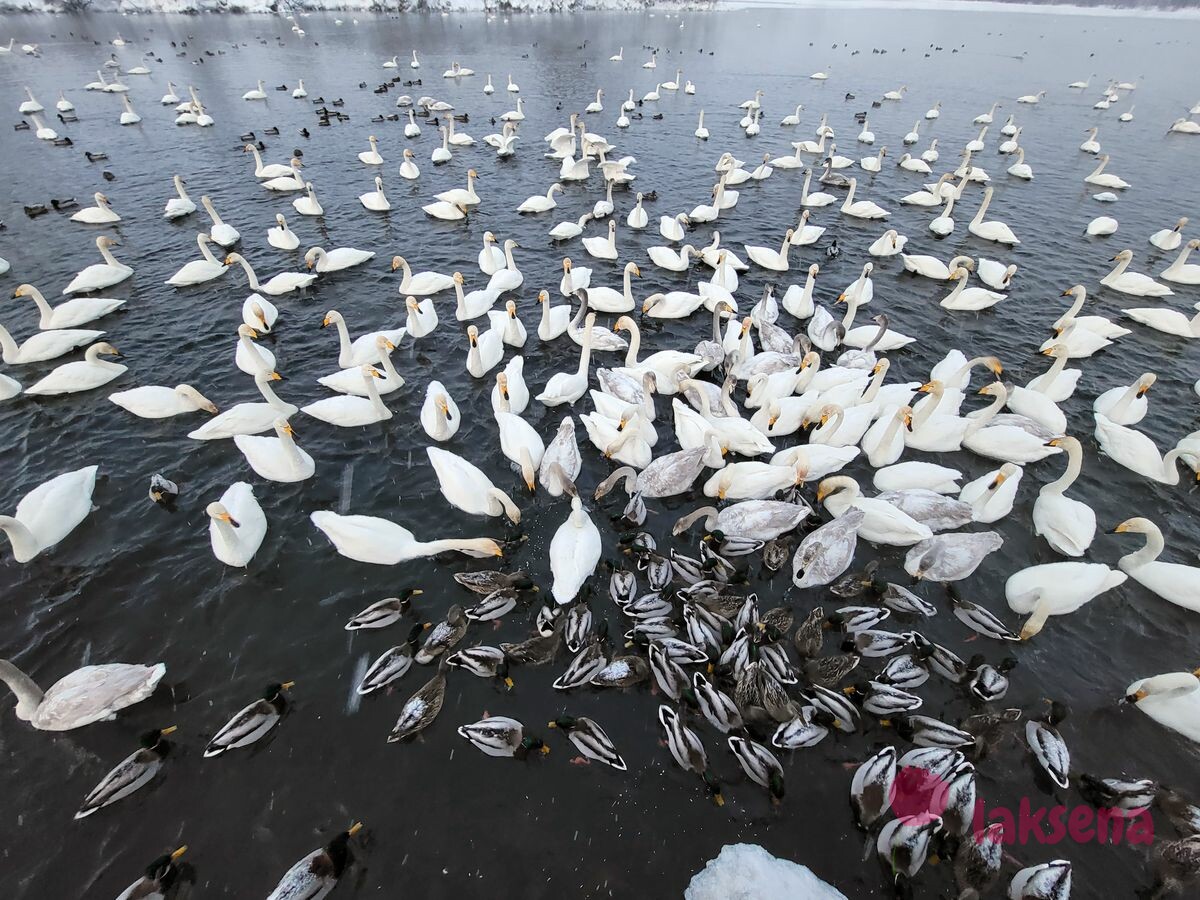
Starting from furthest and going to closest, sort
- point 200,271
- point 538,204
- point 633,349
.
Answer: point 538,204 → point 200,271 → point 633,349

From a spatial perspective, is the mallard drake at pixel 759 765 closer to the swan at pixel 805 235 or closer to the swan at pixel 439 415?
the swan at pixel 439 415

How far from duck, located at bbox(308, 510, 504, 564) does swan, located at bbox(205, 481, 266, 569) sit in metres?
1.06

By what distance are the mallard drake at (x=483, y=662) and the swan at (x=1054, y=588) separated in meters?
7.90

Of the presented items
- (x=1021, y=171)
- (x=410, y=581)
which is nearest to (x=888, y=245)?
(x=1021, y=171)

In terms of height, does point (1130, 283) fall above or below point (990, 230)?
below

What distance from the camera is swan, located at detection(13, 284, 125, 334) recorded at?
14633 mm

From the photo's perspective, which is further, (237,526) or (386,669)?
(237,526)

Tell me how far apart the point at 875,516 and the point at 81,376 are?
17036mm

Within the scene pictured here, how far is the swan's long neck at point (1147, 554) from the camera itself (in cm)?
930

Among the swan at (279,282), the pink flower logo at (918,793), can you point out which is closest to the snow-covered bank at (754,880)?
the pink flower logo at (918,793)

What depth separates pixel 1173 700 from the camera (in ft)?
Answer: 25.4

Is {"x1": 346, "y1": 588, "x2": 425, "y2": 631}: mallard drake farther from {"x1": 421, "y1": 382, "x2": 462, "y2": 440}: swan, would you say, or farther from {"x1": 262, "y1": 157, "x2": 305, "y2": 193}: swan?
{"x1": 262, "y1": 157, "x2": 305, "y2": 193}: swan

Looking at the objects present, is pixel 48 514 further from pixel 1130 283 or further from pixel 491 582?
pixel 1130 283

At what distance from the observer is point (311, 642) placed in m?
8.63
